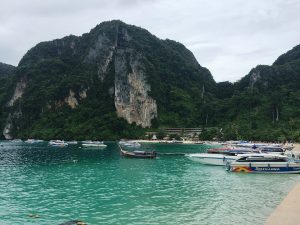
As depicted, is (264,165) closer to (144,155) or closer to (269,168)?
(269,168)

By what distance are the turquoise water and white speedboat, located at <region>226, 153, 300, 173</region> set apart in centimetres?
162

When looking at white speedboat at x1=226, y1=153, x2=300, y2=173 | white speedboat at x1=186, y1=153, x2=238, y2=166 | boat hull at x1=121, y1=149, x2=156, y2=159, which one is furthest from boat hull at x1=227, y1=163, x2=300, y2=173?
boat hull at x1=121, y1=149, x2=156, y2=159

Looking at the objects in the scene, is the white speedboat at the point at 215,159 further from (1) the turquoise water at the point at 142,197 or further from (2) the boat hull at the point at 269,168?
(1) the turquoise water at the point at 142,197

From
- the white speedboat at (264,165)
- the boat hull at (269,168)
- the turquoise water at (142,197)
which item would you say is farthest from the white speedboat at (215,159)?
the turquoise water at (142,197)

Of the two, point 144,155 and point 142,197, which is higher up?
point 144,155

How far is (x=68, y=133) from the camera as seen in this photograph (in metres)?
183

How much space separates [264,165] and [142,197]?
22.0 metres

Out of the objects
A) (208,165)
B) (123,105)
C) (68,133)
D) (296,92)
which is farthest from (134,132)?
(208,165)

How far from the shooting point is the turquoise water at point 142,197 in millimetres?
25719

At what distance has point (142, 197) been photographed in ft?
107

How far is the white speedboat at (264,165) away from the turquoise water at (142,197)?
1.62 metres

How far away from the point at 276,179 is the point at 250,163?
19.3ft

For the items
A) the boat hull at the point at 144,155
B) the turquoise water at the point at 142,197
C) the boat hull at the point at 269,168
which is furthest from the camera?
the boat hull at the point at 144,155

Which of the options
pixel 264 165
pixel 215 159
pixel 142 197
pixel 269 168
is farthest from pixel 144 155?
pixel 142 197
